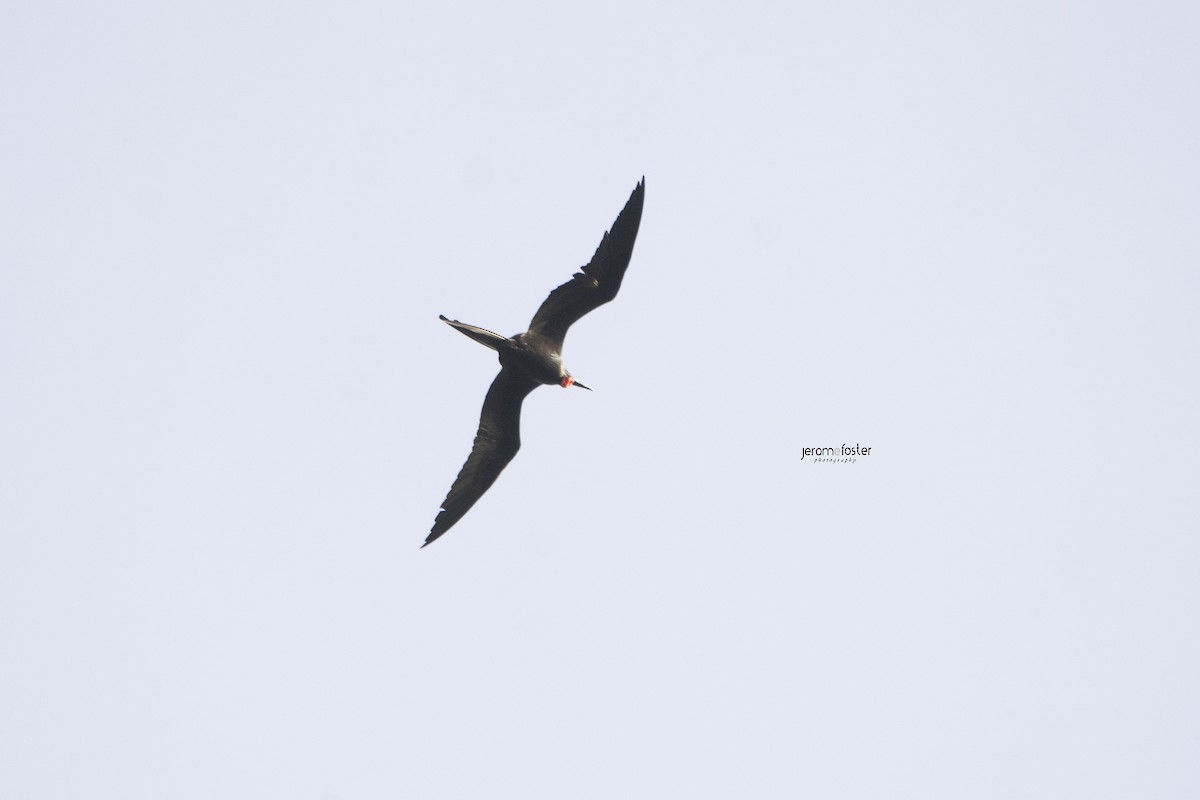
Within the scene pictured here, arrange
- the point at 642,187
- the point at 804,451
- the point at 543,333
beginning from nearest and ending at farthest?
1. the point at 642,187
2. the point at 543,333
3. the point at 804,451

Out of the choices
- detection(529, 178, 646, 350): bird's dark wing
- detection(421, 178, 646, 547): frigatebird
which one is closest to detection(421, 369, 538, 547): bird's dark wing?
detection(421, 178, 646, 547): frigatebird

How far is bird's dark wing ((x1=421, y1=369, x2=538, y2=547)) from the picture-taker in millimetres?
21141

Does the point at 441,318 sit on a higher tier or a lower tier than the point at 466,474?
higher

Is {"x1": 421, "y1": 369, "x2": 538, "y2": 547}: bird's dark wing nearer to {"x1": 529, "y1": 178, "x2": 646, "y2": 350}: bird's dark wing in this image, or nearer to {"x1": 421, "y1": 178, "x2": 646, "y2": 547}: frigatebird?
{"x1": 421, "y1": 178, "x2": 646, "y2": 547}: frigatebird

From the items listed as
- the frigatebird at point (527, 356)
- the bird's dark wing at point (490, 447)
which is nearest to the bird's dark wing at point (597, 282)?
the frigatebird at point (527, 356)

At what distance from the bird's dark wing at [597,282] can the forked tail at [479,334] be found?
0.71 m

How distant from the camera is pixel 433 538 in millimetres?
20984

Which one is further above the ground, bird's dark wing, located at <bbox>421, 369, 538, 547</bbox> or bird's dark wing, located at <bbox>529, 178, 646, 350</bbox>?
bird's dark wing, located at <bbox>529, 178, 646, 350</bbox>

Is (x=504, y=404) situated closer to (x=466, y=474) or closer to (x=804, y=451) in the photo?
(x=466, y=474)

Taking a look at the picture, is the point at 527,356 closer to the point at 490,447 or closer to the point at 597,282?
the point at 597,282

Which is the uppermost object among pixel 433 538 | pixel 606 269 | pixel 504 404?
pixel 606 269

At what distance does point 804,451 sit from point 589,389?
822 centimetres

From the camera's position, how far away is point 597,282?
1966cm

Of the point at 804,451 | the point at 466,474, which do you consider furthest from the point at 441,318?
the point at 804,451
